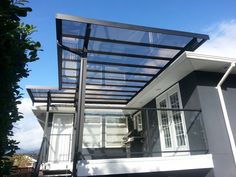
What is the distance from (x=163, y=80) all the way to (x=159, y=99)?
1.48m

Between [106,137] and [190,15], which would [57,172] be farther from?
[190,15]

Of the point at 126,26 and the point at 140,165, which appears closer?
the point at 126,26

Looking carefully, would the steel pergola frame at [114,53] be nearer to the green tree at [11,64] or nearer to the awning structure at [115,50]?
the awning structure at [115,50]

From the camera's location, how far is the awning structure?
3.81 meters

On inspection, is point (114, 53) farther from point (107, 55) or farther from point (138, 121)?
point (138, 121)

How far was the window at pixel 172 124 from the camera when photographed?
5.70 metres

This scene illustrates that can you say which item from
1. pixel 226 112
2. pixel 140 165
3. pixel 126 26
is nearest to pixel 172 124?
pixel 226 112

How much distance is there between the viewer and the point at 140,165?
4168 mm

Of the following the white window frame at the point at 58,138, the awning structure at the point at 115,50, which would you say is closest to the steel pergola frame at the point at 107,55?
the awning structure at the point at 115,50

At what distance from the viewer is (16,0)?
81.0 inches

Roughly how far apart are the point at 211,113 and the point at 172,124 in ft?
5.53

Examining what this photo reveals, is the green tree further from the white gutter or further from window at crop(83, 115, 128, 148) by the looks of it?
window at crop(83, 115, 128, 148)

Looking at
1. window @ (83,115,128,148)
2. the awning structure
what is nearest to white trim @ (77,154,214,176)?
the awning structure

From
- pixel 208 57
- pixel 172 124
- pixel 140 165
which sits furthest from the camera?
pixel 172 124
